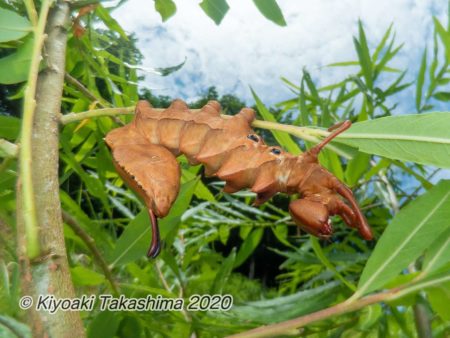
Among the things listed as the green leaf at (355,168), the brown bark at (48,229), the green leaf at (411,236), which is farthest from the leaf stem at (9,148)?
the green leaf at (355,168)

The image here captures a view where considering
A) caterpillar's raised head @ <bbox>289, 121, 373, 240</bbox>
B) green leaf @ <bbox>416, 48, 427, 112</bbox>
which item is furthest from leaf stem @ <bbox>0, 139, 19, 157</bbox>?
green leaf @ <bbox>416, 48, 427, 112</bbox>

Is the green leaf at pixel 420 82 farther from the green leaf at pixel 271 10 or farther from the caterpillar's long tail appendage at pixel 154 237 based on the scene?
the caterpillar's long tail appendage at pixel 154 237

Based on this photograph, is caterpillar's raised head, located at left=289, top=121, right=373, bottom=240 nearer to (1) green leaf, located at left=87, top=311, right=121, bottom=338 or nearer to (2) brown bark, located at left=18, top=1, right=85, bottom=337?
(2) brown bark, located at left=18, top=1, right=85, bottom=337

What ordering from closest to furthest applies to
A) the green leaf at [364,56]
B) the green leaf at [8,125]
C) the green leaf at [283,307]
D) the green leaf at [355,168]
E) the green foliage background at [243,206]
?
the green foliage background at [243,206], the green leaf at [8,125], the green leaf at [283,307], the green leaf at [355,168], the green leaf at [364,56]

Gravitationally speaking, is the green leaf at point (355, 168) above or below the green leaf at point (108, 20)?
below

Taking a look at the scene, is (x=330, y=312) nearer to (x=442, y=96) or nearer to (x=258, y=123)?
(x=258, y=123)

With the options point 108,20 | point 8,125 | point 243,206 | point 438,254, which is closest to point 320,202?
point 438,254
